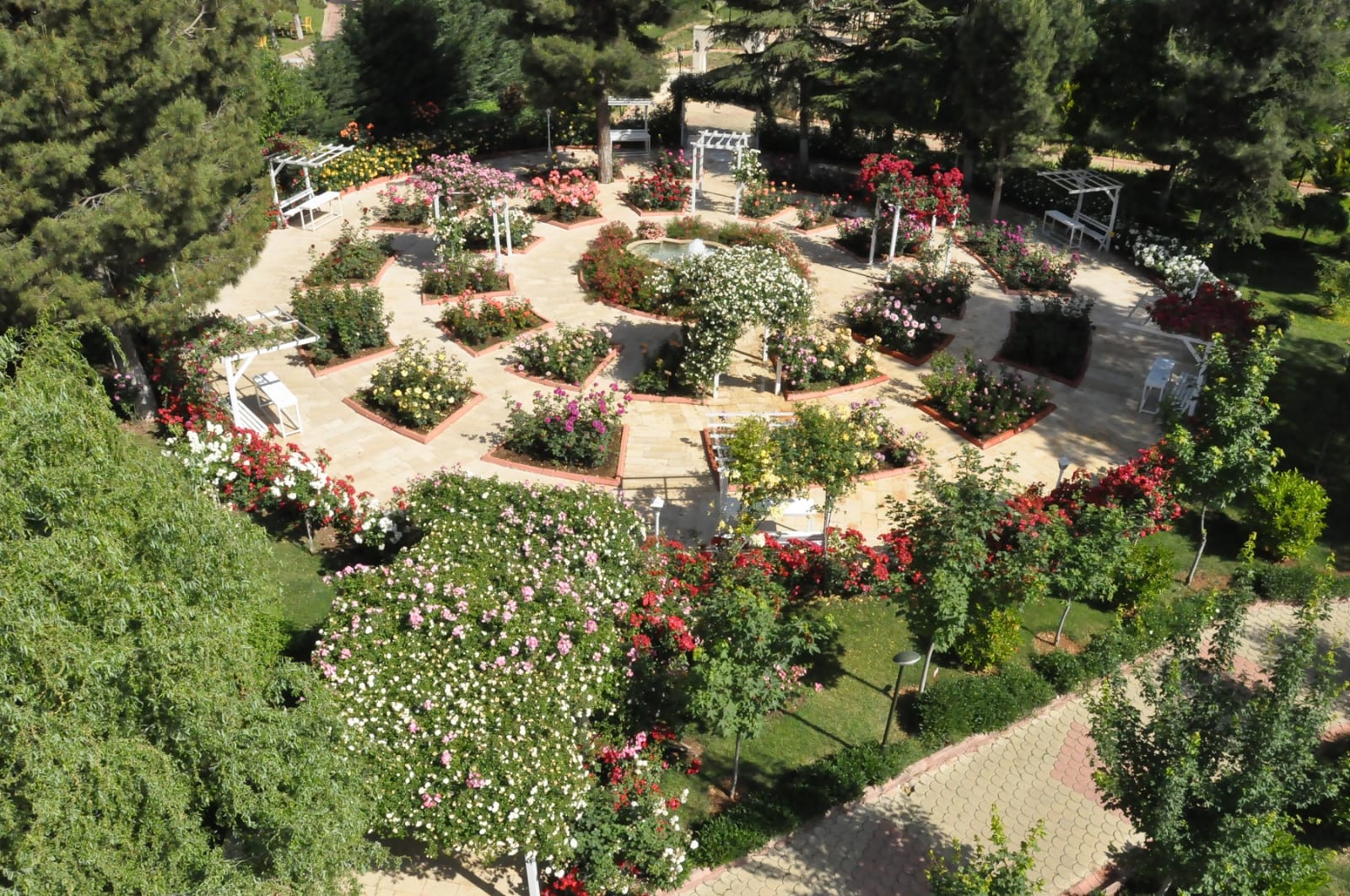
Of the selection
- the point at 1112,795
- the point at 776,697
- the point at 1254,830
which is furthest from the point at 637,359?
the point at 1254,830

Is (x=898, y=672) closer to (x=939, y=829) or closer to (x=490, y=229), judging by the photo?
(x=939, y=829)

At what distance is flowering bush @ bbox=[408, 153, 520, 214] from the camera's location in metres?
21.6

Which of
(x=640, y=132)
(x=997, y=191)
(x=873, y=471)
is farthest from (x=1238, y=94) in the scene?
(x=640, y=132)

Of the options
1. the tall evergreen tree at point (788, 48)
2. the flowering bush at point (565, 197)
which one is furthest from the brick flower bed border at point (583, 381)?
the tall evergreen tree at point (788, 48)

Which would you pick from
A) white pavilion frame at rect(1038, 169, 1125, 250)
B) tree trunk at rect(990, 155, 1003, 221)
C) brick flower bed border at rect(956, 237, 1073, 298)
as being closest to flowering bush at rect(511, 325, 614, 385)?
brick flower bed border at rect(956, 237, 1073, 298)

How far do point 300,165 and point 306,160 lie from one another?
1.48 ft

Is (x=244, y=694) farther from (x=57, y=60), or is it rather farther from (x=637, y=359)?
(x=637, y=359)

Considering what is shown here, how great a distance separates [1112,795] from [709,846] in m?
3.81

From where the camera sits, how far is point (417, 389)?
16.0 metres

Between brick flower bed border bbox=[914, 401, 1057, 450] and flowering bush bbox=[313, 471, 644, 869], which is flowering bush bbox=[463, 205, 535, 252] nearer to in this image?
brick flower bed border bbox=[914, 401, 1057, 450]

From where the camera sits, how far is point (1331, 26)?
A: 808 inches

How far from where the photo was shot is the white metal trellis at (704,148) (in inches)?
966

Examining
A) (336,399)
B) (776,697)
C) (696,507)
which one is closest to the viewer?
(776,697)

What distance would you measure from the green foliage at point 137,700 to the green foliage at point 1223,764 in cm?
627
